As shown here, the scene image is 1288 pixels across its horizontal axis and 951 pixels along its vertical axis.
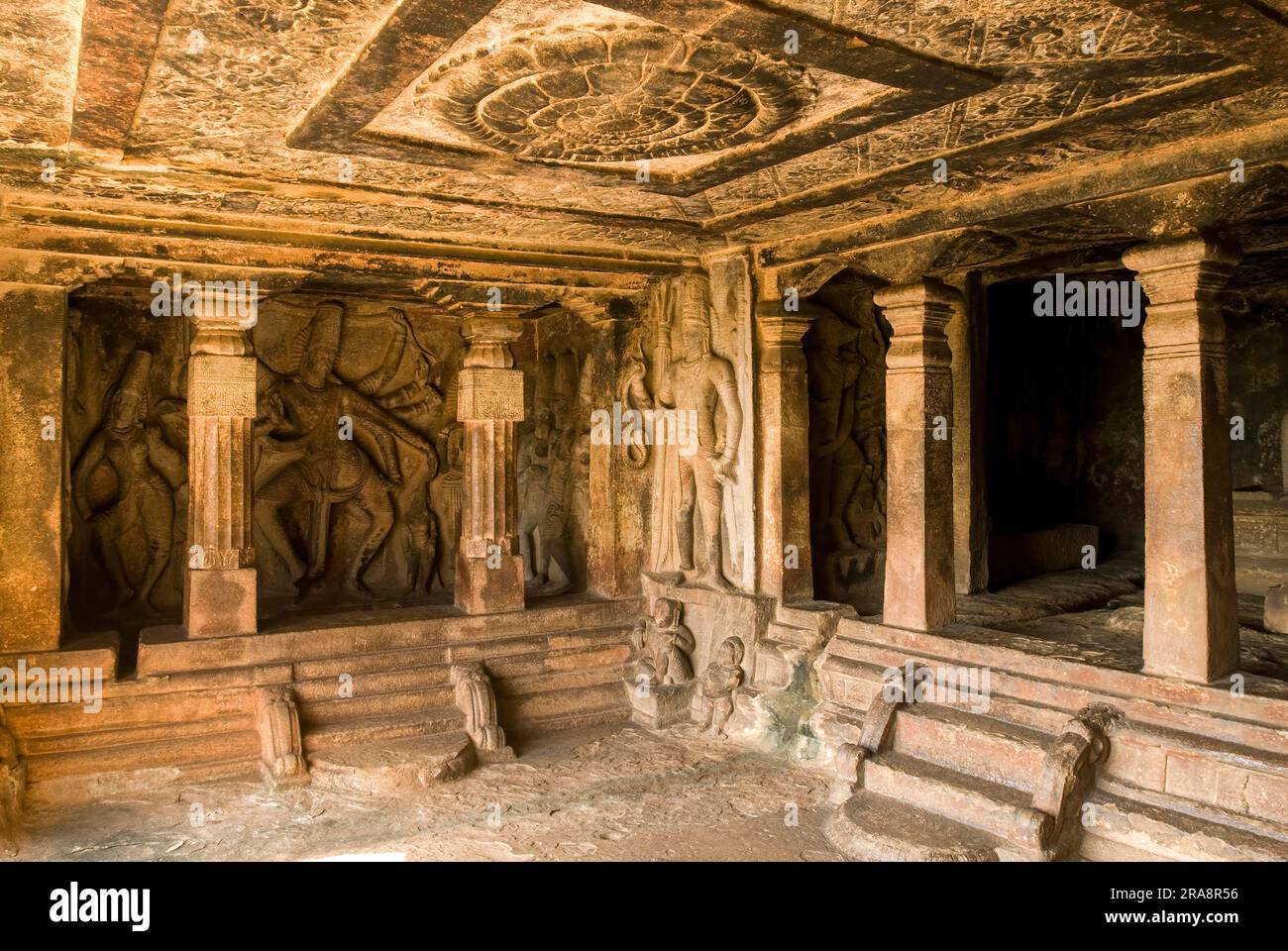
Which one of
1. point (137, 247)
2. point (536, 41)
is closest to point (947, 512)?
point (536, 41)

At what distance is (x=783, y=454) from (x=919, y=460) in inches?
53.9

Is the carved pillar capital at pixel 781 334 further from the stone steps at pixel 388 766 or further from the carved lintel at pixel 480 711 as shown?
the stone steps at pixel 388 766

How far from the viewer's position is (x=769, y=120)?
495 cm

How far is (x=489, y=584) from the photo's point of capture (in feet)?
27.8

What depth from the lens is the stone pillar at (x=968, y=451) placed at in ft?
28.5

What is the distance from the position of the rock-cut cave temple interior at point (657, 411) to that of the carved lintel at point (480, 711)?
0.03 meters

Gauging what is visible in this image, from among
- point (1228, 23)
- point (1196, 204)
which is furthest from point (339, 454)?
point (1228, 23)

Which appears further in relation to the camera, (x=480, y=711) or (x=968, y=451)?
(x=968, y=451)

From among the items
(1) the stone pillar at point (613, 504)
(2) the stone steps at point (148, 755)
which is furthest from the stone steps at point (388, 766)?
(1) the stone pillar at point (613, 504)

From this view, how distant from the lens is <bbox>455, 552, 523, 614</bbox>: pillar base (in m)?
8.42

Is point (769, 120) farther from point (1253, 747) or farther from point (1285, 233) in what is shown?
point (1285, 233)

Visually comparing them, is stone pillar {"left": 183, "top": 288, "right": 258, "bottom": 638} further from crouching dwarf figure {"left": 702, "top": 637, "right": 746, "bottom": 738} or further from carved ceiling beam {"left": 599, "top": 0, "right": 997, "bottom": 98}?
carved ceiling beam {"left": 599, "top": 0, "right": 997, "bottom": 98}

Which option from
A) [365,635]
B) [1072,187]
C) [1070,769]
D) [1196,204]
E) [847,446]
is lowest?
[1070,769]

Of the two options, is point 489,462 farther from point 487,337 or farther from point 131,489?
point 131,489
